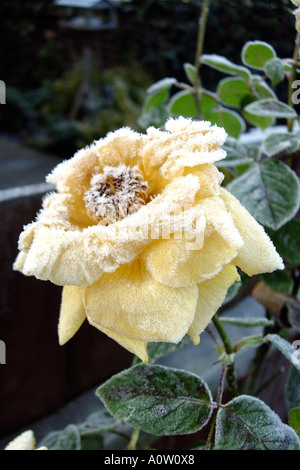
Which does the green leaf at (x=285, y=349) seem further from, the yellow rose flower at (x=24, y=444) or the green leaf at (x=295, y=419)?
the yellow rose flower at (x=24, y=444)

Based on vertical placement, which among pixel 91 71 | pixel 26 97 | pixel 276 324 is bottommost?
pixel 26 97

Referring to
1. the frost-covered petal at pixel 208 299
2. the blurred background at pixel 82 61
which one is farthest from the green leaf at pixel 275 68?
the blurred background at pixel 82 61

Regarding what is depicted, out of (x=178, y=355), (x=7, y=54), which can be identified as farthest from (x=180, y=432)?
(x=7, y=54)

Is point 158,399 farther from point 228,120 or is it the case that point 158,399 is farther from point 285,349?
point 228,120

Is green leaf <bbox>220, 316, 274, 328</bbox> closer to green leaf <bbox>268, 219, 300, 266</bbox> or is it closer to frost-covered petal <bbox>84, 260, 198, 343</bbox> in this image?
green leaf <bbox>268, 219, 300, 266</bbox>

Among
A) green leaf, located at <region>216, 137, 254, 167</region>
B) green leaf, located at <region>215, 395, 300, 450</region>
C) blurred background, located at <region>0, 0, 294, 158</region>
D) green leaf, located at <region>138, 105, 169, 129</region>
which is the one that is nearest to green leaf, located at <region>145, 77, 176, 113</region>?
green leaf, located at <region>138, 105, 169, 129</region>

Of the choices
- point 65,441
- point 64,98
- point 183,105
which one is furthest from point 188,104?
point 64,98
